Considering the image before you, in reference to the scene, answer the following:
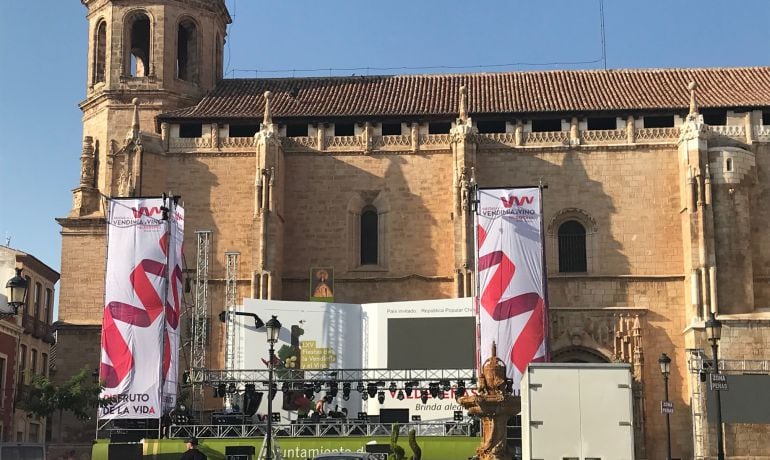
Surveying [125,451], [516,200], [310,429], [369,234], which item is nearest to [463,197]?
[369,234]

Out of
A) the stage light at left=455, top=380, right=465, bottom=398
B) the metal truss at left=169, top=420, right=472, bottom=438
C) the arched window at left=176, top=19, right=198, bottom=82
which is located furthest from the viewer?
the arched window at left=176, top=19, right=198, bottom=82

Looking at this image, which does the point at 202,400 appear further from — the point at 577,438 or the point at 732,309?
the point at 577,438

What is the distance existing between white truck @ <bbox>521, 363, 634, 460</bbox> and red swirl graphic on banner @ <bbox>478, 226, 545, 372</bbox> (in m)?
17.8

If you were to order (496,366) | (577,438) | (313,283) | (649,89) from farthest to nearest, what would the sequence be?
(649,89)
(313,283)
(496,366)
(577,438)

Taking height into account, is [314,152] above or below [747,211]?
above

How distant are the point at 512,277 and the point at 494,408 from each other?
1640 cm

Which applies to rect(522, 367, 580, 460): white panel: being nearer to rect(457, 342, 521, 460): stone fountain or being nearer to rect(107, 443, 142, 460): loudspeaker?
rect(457, 342, 521, 460): stone fountain

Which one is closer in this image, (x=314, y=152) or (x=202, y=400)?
(x=202, y=400)

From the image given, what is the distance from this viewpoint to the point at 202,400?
40.2 meters

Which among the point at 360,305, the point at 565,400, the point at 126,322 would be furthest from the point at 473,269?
the point at 565,400

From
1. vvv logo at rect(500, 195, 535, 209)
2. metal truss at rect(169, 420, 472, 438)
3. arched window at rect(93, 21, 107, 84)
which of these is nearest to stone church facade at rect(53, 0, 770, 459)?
arched window at rect(93, 21, 107, 84)

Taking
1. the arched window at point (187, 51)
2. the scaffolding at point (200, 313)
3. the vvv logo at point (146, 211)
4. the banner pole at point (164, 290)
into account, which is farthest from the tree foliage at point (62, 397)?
the arched window at point (187, 51)

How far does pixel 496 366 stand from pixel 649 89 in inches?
1152

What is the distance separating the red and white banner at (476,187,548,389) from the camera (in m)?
36.1
